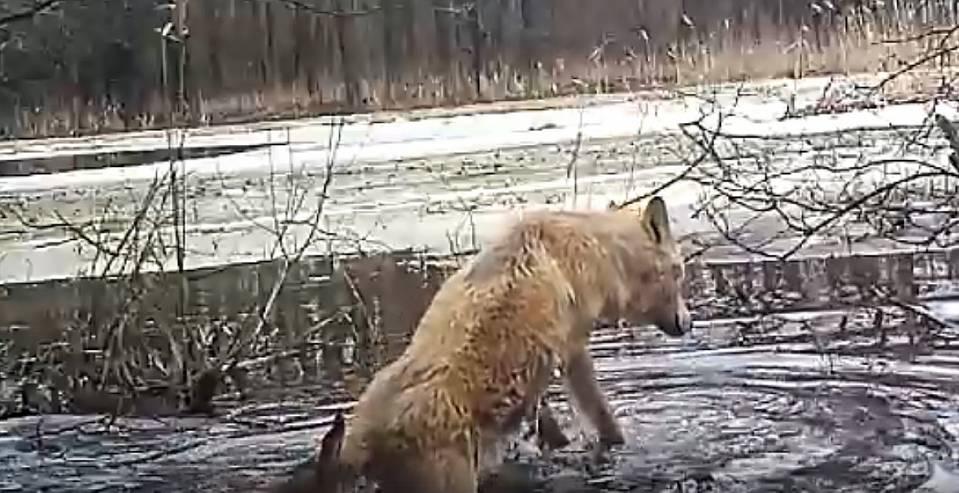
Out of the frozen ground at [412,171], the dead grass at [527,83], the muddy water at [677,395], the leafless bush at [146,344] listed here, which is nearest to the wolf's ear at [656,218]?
the muddy water at [677,395]

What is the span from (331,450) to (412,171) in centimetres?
1054

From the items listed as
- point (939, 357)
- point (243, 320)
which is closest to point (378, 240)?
point (243, 320)

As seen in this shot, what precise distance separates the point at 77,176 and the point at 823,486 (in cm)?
1208

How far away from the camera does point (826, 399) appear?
708cm

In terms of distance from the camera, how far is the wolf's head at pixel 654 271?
7016 mm

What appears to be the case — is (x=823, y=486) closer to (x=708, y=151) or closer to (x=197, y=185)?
(x=708, y=151)

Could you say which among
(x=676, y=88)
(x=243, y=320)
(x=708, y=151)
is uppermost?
(x=676, y=88)

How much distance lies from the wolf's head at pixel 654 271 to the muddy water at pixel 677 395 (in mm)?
448

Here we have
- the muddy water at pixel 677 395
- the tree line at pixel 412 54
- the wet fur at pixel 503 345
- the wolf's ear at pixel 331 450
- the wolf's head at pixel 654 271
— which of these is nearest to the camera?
the wolf's ear at pixel 331 450

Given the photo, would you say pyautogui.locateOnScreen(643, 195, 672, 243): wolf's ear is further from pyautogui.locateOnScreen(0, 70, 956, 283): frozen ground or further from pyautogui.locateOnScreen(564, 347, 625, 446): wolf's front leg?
pyautogui.locateOnScreen(0, 70, 956, 283): frozen ground

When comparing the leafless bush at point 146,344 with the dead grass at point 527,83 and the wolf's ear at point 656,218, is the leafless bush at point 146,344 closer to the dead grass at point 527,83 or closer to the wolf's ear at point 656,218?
the wolf's ear at point 656,218

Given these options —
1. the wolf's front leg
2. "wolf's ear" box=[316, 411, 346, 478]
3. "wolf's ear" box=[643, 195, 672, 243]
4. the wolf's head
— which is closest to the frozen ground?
the wolf's head

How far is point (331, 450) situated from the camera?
206 inches

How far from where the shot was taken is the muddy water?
6.32 m
